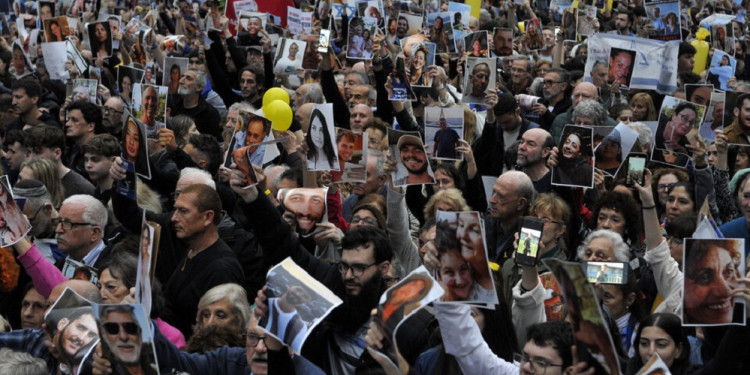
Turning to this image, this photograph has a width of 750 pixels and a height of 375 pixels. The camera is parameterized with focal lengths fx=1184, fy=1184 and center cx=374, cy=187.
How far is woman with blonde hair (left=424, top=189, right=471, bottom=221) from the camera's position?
700 centimetres

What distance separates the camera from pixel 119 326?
434cm

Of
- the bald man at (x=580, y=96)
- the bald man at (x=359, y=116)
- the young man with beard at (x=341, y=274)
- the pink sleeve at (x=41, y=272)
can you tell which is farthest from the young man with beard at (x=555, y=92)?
the pink sleeve at (x=41, y=272)

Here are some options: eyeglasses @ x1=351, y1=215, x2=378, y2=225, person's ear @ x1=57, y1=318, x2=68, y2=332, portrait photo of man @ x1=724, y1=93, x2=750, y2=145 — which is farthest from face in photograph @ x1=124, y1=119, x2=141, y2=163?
portrait photo of man @ x1=724, y1=93, x2=750, y2=145

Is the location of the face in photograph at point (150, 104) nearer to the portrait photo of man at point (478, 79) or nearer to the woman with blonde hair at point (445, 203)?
the portrait photo of man at point (478, 79)

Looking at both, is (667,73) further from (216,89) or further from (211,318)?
(211,318)

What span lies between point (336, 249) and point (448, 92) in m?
5.07

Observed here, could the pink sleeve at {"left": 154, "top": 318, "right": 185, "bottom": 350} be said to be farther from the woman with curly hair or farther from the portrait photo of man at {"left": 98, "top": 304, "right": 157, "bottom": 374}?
the woman with curly hair

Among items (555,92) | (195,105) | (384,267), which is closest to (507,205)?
(384,267)

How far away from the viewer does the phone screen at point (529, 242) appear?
518cm

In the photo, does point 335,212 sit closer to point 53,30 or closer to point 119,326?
point 119,326

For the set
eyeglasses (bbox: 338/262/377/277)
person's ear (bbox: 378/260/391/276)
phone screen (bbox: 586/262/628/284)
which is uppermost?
eyeglasses (bbox: 338/262/377/277)

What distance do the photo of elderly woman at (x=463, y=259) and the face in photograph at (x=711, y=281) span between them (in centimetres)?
77

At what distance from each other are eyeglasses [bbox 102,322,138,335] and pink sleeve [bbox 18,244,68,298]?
1.73m

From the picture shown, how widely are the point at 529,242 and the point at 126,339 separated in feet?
6.03
